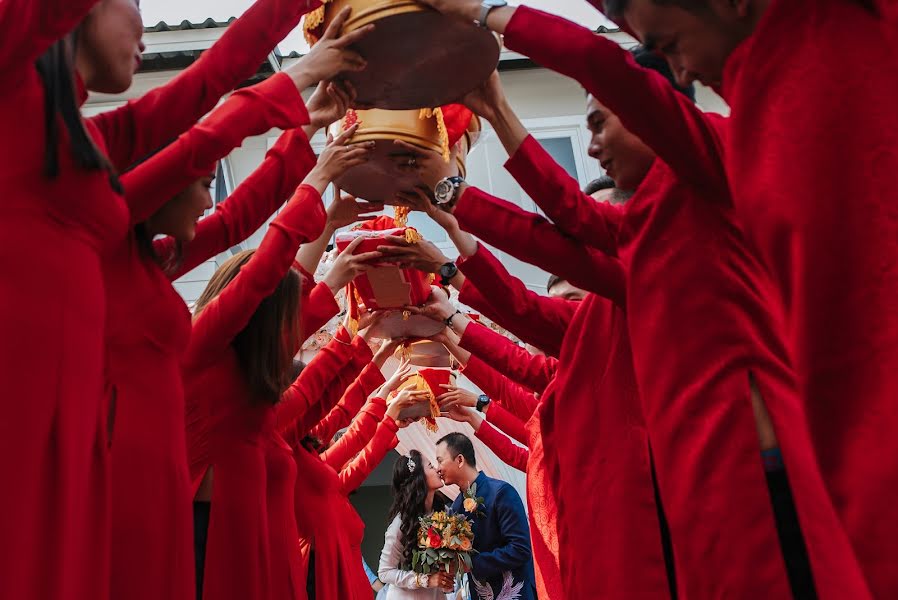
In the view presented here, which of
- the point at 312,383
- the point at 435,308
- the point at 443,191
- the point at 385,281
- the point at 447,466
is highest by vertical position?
the point at 443,191

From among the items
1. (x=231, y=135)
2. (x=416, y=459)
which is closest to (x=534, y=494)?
(x=231, y=135)

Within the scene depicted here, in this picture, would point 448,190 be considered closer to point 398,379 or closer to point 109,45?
point 109,45

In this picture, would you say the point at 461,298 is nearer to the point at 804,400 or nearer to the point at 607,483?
the point at 607,483

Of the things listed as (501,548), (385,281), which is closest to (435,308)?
(385,281)

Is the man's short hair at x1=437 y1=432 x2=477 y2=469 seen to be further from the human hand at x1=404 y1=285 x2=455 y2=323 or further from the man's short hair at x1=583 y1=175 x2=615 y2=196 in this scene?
the man's short hair at x1=583 y1=175 x2=615 y2=196

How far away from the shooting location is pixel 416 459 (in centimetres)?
680

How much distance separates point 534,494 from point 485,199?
1551 millimetres

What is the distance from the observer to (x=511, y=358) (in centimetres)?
367

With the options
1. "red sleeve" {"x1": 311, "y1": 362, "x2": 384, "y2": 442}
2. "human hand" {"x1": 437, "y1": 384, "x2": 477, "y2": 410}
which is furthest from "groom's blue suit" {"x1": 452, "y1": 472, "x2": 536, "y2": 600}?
"red sleeve" {"x1": 311, "y1": 362, "x2": 384, "y2": 442}

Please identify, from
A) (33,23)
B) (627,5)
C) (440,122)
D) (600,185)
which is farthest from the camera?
(600,185)

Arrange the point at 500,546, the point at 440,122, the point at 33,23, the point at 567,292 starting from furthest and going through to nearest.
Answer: the point at 500,546, the point at 567,292, the point at 440,122, the point at 33,23

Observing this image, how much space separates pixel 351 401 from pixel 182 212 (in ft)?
9.78

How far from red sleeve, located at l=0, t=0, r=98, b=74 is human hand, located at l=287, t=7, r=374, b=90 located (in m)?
0.85

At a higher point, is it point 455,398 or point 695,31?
point 695,31
